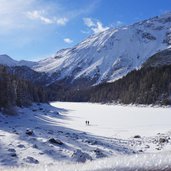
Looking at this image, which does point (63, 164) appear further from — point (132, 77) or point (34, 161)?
point (132, 77)

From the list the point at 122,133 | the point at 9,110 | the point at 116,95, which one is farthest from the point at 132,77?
the point at 122,133

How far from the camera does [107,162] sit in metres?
2.88

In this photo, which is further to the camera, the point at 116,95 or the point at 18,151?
the point at 116,95

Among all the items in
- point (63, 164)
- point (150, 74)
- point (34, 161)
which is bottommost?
point (34, 161)

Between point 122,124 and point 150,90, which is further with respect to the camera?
point 150,90

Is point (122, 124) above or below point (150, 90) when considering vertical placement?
below

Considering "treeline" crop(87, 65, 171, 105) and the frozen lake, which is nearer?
the frozen lake

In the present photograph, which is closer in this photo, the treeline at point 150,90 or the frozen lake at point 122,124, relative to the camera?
the frozen lake at point 122,124

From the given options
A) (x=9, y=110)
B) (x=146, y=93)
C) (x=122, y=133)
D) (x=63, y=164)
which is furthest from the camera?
(x=146, y=93)

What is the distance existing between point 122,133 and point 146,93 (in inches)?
4009

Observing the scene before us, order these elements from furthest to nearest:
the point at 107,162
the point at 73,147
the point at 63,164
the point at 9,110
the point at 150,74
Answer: the point at 150,74
the point at 9,110
the point at 73,147
the point at 63,164
the point at 107,162

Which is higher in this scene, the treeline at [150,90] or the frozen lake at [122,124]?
the treeline at [150,90]

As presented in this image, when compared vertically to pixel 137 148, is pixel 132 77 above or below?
above

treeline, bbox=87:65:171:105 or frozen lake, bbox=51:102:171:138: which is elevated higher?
treeline, bbox=87:65:171:105
